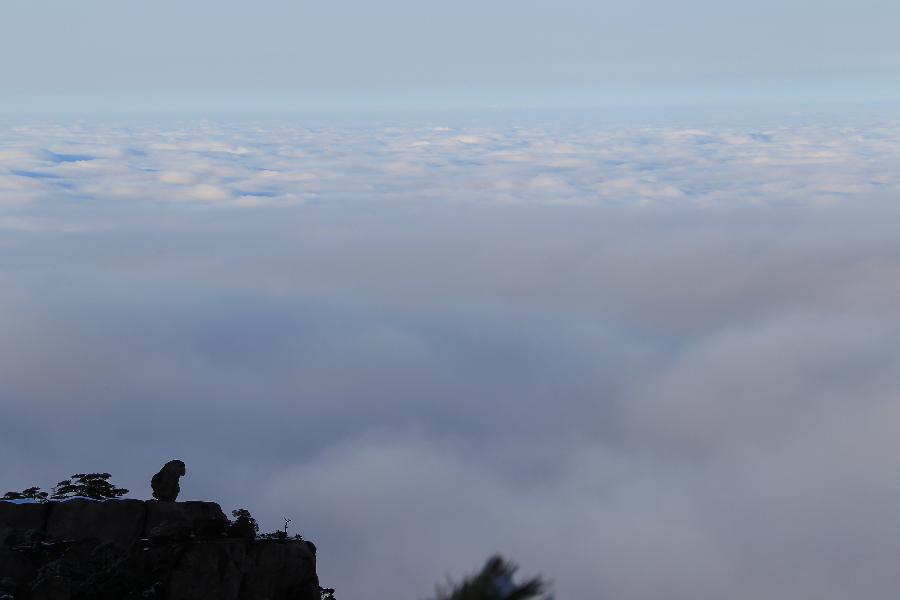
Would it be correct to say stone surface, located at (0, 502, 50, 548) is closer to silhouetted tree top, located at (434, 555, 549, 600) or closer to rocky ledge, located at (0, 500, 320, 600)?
rocky ledge, located at (0, 500, 320, 600)

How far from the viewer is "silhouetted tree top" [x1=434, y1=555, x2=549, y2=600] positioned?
1348 centimetres

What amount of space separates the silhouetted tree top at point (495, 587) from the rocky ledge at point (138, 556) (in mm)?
19294

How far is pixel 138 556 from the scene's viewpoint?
30.2 metres

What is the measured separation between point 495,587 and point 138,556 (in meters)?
21.6

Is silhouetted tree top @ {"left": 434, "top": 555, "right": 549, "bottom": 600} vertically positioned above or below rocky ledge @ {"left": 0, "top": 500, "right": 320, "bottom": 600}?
above

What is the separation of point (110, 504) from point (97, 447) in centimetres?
15033

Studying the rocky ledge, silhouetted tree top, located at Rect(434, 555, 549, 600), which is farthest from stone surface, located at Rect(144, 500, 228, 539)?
silhouetted tree top, located at Rect(434, 555, 549, 600)

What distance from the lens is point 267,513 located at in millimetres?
142500

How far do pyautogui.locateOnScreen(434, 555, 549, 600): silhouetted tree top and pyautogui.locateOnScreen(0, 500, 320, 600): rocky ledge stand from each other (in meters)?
19.3

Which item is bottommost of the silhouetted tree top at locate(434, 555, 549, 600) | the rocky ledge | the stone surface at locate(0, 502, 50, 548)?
the rocky ledge

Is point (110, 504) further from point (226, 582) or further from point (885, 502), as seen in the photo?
point (885, 502)

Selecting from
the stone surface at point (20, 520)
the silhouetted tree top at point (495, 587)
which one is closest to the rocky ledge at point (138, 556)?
the stone surface at point (20, 520)

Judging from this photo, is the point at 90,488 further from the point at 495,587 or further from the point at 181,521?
the point at 495,587

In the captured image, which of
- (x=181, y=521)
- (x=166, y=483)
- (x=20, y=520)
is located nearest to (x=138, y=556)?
(x=181, y=521)
